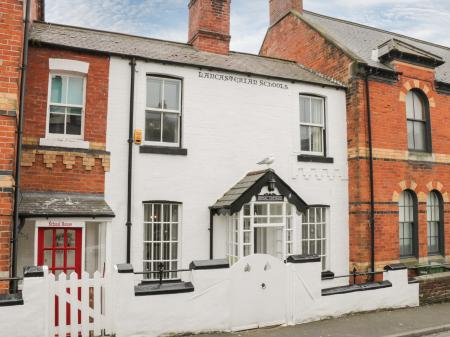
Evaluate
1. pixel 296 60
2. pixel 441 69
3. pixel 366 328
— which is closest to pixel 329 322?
pixel 366 328

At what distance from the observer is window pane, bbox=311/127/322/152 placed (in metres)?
12.9

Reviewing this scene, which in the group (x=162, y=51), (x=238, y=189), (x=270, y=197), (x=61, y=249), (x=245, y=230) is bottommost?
(x=61, y=249)

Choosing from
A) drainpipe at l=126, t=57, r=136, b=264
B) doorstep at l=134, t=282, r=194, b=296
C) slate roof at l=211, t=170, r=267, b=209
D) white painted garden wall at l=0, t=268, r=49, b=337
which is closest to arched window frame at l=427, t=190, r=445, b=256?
slate roof at l=211, t=170, r=267, b=209

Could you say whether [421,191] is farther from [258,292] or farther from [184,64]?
[184,64]

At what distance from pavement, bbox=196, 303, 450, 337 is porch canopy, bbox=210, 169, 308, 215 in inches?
117

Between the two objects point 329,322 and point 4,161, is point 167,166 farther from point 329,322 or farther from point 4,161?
point 329,322

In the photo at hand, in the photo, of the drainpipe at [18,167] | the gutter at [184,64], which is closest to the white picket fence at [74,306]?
the drainpipe at [18,167]

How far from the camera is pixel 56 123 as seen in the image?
9.84 meters

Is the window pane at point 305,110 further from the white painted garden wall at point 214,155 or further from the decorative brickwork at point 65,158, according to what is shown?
the decorative brickwork at point 65,158

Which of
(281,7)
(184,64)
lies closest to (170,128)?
(184,64)

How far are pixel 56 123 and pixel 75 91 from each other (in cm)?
89

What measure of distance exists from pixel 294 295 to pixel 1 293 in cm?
548

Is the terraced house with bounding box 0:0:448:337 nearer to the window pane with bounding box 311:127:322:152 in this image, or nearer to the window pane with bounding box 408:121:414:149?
the window pane with bounding box 311:127:322:152

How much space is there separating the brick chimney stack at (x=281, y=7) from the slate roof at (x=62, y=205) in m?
11.7
